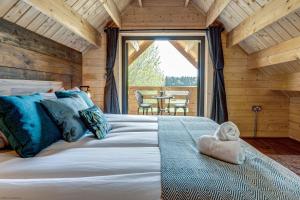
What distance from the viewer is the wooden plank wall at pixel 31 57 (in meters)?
2.14

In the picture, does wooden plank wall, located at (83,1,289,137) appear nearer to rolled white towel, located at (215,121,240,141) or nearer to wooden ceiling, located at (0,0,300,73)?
wooden ceiling, located at (0,0,300,73)

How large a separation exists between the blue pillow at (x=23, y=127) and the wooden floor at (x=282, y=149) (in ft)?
8.78

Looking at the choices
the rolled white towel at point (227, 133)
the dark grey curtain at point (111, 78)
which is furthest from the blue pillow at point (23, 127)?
the dark grey curtain at point (111, 78)

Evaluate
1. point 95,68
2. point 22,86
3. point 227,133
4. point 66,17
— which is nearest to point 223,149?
point 227,133

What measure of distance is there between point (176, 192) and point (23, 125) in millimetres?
988

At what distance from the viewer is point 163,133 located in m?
1.93

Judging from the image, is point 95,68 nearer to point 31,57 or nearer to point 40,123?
point 31,57

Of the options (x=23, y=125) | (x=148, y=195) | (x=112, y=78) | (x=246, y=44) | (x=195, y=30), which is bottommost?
(x=148, y=195)

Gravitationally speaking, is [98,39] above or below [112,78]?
above

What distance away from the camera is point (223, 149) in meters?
1.28

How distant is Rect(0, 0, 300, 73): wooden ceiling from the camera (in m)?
2.34

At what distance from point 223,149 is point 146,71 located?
5.96m

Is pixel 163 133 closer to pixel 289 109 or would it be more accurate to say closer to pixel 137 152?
pixel 137 152

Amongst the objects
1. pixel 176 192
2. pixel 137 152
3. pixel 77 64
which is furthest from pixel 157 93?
pixel 176 192
